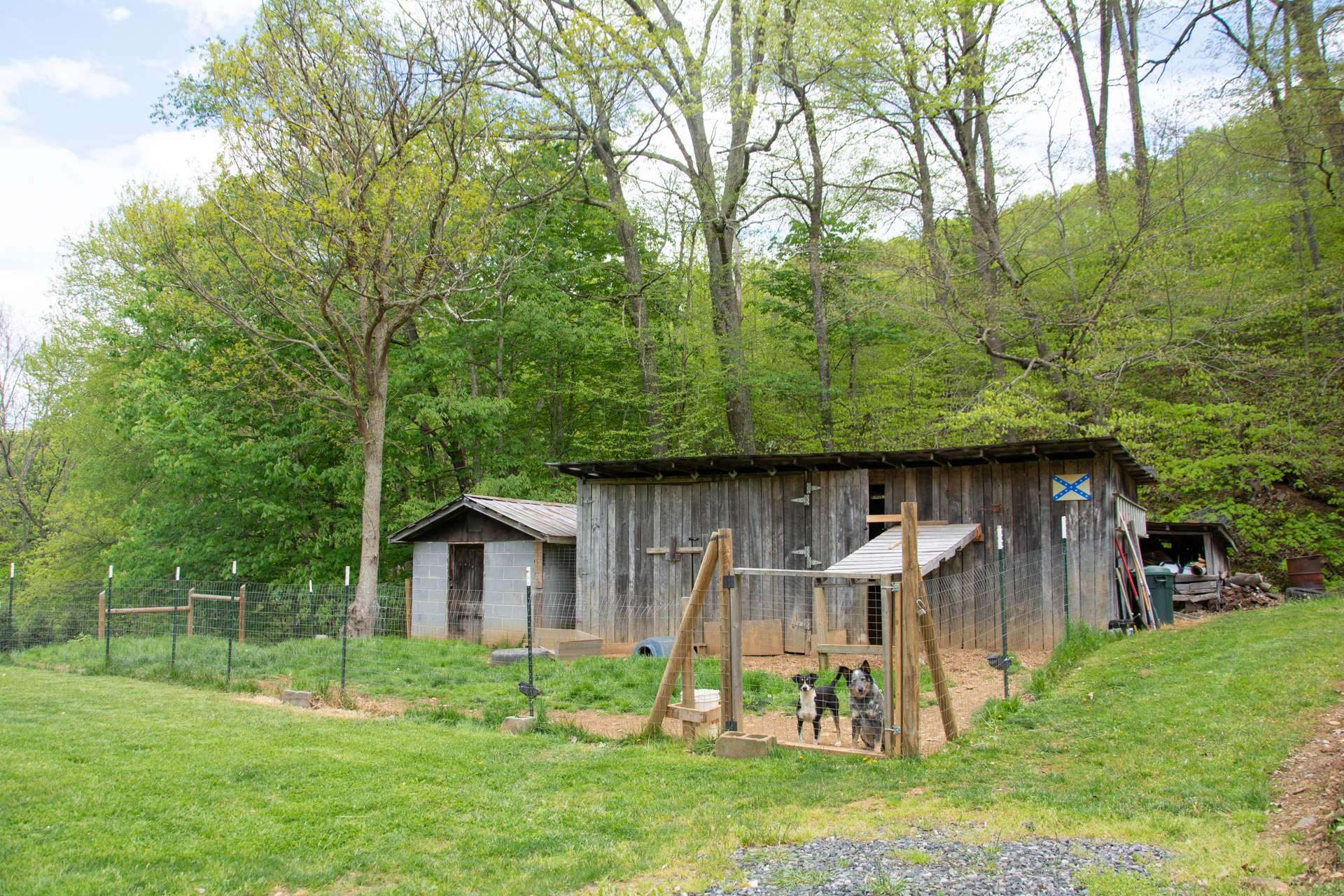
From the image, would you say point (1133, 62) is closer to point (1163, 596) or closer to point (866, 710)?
point (1163, 596)

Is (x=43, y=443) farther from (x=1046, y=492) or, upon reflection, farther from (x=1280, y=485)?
(x=1280, y=485)

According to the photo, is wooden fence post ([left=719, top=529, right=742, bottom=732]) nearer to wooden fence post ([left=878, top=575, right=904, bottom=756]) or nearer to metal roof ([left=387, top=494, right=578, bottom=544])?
wooden fence post ([left=878, top=575, right=904, bottom=756])

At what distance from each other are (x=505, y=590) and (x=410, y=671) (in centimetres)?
502

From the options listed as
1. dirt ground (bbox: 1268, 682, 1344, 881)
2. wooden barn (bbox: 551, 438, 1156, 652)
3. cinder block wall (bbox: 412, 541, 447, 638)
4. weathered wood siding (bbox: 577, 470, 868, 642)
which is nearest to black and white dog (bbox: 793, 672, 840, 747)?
dirt ground (bbox: 1268, 682, 1344, 881)

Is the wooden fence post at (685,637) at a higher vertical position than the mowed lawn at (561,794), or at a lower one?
higher

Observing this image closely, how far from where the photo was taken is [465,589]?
61.5 feet

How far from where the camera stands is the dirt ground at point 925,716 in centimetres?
822

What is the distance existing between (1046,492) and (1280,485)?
11.8 m

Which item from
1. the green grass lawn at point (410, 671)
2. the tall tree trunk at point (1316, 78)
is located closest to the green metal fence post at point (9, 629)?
the green grass lawn at point (410, 671)

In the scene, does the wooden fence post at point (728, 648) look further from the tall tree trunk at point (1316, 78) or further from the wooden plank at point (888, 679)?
the tall tree trunk at point (1316, 78)

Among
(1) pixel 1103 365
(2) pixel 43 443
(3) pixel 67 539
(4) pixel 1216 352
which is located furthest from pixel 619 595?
(2) pixel 43 443

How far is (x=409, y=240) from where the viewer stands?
18.7 metres

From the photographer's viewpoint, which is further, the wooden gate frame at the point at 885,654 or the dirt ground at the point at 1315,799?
the wooden gate frame at the point at 885,654

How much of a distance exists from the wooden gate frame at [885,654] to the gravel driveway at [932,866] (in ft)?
7.60
